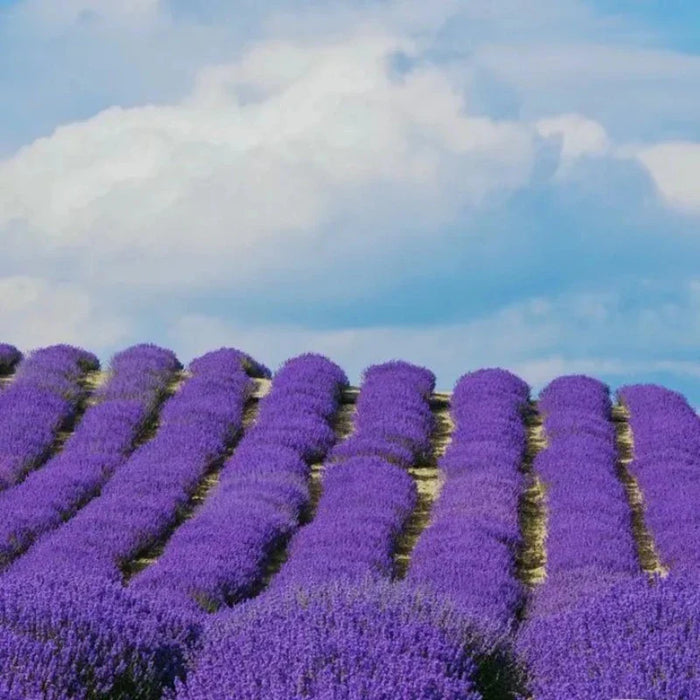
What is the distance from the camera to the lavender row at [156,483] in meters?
10.3

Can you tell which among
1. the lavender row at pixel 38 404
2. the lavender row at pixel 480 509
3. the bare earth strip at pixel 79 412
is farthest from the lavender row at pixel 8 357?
the lavender row at pixel 480 509

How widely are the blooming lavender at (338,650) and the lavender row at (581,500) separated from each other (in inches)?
95.7

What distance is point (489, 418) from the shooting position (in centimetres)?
1484

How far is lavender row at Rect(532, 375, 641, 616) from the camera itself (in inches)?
388

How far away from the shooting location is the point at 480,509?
38.3ft

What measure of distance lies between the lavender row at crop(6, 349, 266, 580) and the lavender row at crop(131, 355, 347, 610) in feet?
0.89

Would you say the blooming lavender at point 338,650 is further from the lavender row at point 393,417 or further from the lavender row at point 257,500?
the lavender row at point 393,417

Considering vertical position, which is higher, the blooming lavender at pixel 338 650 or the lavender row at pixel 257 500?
the lavender row at pixel 257 500

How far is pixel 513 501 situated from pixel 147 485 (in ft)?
10.1

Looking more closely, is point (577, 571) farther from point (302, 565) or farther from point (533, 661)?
point (533, 661)

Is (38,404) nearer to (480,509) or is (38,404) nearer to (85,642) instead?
(480,509)

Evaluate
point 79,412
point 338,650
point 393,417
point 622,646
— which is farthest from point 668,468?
point 338,650

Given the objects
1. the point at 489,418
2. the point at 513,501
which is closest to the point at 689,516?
the point at 513,501

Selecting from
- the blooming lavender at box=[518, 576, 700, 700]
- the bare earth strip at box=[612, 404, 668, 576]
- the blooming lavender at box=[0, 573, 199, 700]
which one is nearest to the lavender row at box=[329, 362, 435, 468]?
the bare earth strip at box=[612, 404, 668, 576]
